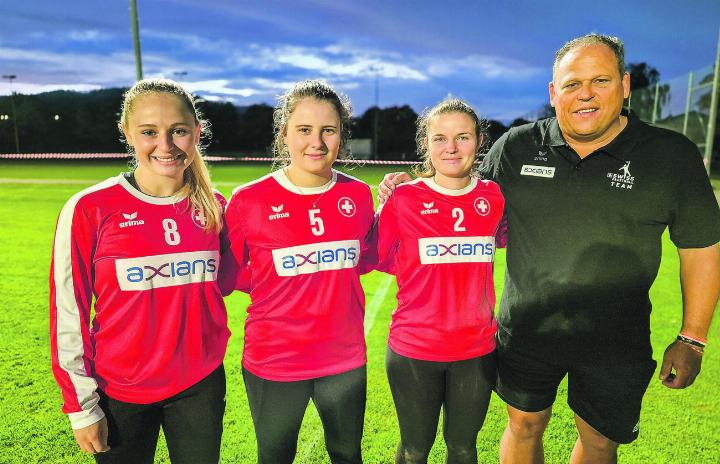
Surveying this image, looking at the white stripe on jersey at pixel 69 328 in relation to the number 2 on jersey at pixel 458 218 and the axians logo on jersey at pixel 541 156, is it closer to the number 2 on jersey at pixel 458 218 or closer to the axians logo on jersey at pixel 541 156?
the number 2 on jersey at pixel 458 218

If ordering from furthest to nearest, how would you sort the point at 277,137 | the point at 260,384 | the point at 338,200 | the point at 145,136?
the point at 277,137
the point at 338,200
the point at 260,384
the point at 145,136

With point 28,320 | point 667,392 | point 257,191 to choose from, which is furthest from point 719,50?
point 28,320

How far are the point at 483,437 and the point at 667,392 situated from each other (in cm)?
174

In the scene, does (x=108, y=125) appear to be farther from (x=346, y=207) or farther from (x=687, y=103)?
(x=346, y=207)

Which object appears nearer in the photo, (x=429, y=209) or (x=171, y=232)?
(x=171, y=232)

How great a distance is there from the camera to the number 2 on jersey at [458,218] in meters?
2.34

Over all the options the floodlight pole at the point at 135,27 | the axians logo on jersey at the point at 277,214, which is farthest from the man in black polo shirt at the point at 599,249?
the floodlight pole at the point at 135,27

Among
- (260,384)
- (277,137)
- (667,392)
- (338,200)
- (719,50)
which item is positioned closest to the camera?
(260,384)

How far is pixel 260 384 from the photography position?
217 cm

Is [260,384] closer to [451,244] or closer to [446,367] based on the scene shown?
[446,367]

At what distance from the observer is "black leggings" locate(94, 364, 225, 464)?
1.92 metres

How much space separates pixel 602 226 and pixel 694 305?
642 millimetres

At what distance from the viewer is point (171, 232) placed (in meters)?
1.99

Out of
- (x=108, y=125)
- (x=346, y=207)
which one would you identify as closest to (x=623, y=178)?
(x=346, y=207)
